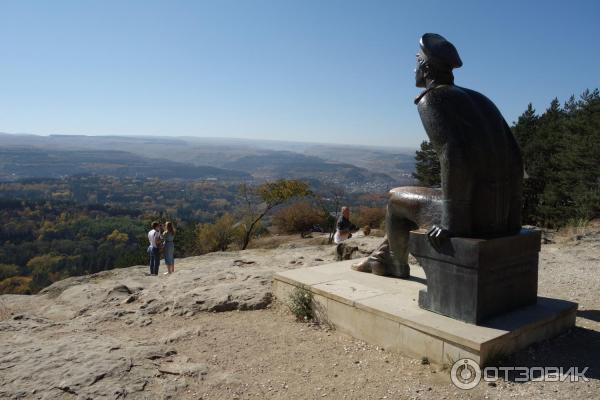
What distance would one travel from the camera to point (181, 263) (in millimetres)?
12047

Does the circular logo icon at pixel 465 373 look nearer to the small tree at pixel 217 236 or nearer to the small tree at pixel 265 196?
the small tree at pixel 217 236

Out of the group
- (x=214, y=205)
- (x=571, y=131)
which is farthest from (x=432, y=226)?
(x=214, y=205)

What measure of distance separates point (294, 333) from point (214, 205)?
79.2m

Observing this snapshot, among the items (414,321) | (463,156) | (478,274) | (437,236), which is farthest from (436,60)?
(414,321)

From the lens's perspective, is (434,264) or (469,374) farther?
(434,264)

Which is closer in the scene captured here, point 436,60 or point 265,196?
point 436,60

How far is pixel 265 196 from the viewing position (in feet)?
91.9

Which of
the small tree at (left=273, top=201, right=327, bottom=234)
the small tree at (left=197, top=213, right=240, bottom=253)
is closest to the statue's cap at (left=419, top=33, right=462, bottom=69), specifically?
the small tree at (left=197, top=213, right=240, bottom=253)

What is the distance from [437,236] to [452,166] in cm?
62

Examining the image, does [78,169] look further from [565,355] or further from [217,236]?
[565,355]

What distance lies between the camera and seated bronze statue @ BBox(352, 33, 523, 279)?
3.84m

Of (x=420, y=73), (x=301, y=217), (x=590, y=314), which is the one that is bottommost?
(x=301, y=217)

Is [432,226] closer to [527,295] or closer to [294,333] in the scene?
[527,295]

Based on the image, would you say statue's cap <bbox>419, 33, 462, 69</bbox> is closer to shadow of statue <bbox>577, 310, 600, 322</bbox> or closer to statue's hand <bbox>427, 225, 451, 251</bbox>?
statue's hand <bbox>427, 225, 451, 251</bbox>
